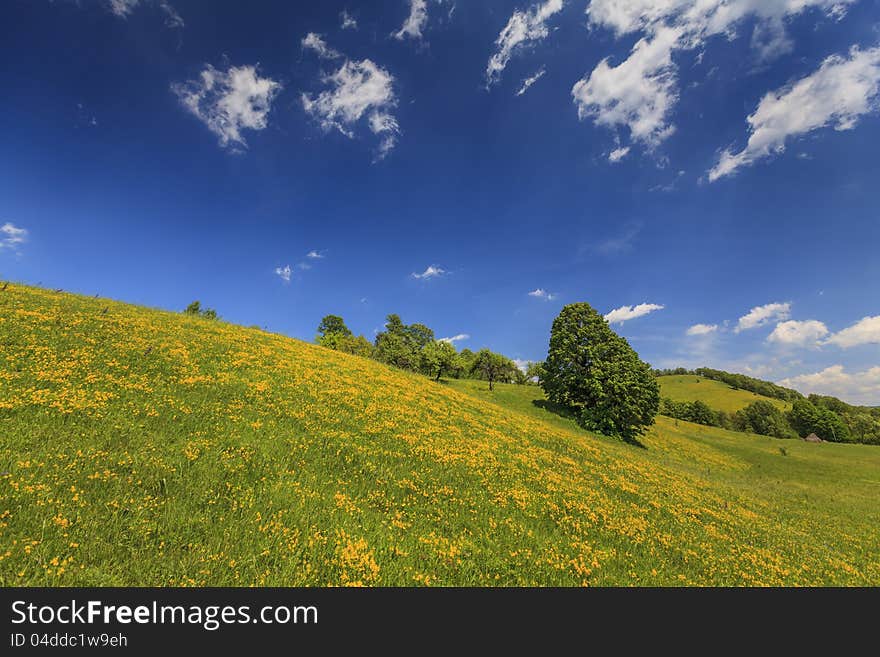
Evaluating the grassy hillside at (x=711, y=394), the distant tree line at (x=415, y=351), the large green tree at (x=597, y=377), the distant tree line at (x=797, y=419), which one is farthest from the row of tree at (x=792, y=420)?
the large green tree at (x=597, y=377)

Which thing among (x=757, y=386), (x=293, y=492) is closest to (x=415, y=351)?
(x=293, y=492)

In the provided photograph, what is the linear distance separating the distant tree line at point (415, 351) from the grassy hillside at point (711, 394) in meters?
80.5

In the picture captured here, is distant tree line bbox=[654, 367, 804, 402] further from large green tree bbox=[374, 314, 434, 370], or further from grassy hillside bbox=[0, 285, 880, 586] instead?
grassy hillside bbox=[0, 285, 880, 586]

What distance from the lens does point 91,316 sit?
19312mm

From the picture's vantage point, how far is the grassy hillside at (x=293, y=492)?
22.3 ft

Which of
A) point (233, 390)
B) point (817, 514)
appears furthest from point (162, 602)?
point (817, 514)

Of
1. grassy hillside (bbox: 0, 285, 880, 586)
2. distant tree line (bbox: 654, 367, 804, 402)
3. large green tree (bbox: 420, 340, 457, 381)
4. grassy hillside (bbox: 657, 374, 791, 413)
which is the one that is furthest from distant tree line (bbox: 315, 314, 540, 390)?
A: distant tree line (bbox: 654, 367, 804, 402)

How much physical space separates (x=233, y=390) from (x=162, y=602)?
11.4m

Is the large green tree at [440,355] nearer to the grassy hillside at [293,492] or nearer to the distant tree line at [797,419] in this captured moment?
the grassy hillside at [293,492]

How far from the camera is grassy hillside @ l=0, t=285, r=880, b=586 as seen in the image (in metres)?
6.80

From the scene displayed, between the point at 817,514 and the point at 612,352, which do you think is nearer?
the point at 817,514

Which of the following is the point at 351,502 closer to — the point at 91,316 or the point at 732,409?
the point at 91,316

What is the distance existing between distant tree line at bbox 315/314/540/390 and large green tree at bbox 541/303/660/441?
907 inches

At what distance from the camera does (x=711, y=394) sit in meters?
143
